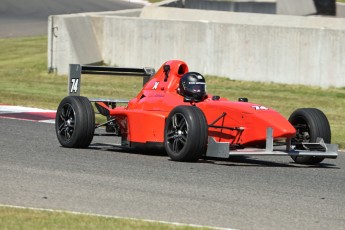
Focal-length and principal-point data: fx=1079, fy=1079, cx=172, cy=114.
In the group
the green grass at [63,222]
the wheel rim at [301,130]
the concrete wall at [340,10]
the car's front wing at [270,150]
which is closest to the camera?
the green grass at [63,222]

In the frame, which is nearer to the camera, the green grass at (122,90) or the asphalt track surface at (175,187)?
the asphalt track surface at (175,187)

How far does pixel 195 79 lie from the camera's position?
14398 mm

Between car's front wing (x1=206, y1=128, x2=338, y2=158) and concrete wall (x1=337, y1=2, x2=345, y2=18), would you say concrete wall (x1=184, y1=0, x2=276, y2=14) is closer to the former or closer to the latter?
concrete wall (x1=337, y1=2, x2=345, y2=18)

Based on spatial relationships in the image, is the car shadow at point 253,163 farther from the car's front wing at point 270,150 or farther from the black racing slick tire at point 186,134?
the black racing slick tire at point 186,134

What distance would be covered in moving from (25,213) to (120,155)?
5190 millimetres

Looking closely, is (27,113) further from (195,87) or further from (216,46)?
(216,46)

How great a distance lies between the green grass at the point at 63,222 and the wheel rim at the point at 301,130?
5509 mm

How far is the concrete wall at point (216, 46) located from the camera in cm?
2552

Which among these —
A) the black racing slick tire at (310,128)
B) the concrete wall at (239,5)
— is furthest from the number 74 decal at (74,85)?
the concrete wall at (239,5)

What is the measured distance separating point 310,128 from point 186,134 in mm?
1713

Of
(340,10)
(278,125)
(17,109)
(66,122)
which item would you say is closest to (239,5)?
(340,10)


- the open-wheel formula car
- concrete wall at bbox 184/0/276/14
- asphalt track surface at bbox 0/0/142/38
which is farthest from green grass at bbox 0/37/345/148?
concrete wall at bbox 184/0/276/14

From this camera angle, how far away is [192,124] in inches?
520

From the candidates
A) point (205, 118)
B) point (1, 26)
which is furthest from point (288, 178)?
point (1, 26)
